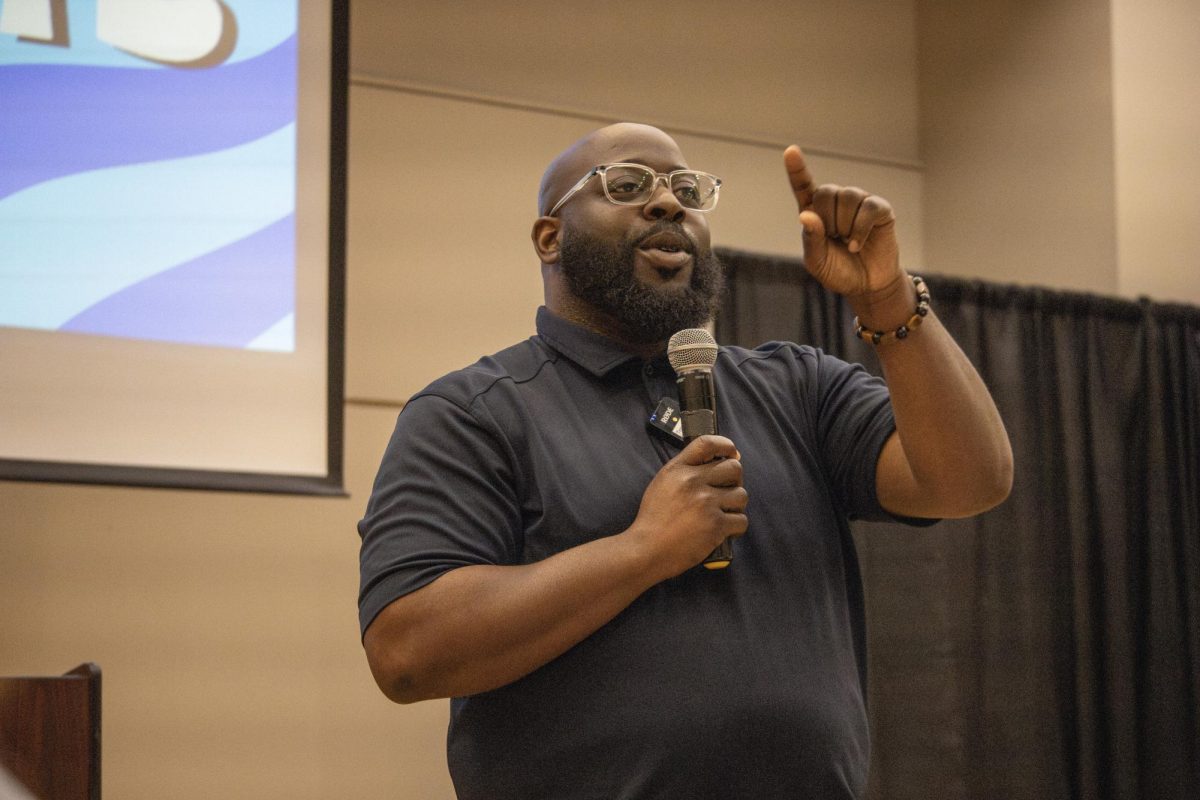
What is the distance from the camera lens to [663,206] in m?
1.79

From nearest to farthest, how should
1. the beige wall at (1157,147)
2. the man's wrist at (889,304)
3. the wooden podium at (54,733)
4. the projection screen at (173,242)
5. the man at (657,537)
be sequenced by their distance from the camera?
the man at (657,537)
the man's wrist at (889,304)
the wooden podium at (54,733)
the projection screen at (173,242)
the beige wall at (1157,147)

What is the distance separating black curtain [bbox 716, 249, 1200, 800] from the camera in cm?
388

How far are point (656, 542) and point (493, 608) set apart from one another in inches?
7.4

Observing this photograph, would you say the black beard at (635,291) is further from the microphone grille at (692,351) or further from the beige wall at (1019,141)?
the beige wall at (1019,141)

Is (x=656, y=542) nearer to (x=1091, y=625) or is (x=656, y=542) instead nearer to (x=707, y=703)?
(x=707, y=703)

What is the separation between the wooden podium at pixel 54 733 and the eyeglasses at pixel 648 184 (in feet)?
3.96

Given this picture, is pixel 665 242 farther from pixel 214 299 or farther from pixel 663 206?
pixel 214 299

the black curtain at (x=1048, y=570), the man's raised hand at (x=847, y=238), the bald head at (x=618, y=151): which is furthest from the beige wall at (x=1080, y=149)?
the man's raised hand at (x=847, y=238)

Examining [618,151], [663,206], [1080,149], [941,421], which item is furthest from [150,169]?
[1080,149]

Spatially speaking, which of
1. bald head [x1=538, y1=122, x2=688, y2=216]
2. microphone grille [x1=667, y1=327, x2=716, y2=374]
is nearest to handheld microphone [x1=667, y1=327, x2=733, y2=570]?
microphone grille [x1=667, y1=327, x2=716, y2=374]

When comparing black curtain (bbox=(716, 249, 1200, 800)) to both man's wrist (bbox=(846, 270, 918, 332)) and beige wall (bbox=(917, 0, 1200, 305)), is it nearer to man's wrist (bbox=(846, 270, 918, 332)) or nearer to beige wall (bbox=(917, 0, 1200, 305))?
beige wall (bbox=(917, 0, 1200, 305))

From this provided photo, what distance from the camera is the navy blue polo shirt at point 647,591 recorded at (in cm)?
142

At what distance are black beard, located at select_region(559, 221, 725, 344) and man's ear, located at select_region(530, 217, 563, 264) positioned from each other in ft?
0.32

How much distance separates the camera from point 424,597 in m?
1.42
